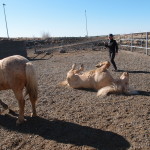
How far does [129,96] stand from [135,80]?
2390mm

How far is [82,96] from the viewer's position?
7645 mm

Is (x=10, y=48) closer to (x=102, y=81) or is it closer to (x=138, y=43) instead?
(x=138, y=43)

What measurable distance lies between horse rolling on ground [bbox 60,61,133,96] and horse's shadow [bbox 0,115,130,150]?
2.26 m

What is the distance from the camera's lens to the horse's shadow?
4.50 meters

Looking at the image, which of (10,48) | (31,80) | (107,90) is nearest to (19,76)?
(31,80)

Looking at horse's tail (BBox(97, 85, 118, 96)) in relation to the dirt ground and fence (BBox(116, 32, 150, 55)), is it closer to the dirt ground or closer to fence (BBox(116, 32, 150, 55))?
the dirt ground

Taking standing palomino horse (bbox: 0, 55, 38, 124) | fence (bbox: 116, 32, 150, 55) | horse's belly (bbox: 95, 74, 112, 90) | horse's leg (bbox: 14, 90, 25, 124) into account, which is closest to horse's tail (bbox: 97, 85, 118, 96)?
horse's belly (bbox: 95, 74, 112, 90)

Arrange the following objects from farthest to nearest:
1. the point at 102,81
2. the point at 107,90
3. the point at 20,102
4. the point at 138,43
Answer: the point at 138,43
the point at 102,81
the point at 107,90
the point at 20,102

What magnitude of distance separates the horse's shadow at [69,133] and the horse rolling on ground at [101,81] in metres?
2.26

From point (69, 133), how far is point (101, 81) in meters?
2.98

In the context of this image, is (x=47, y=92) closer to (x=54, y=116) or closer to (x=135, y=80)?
(x=54, y=116)

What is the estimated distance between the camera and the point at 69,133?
509cm

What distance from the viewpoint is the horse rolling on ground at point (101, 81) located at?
7.41 meters

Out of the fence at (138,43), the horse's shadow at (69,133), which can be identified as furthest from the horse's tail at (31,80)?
the fence at (138,43)
